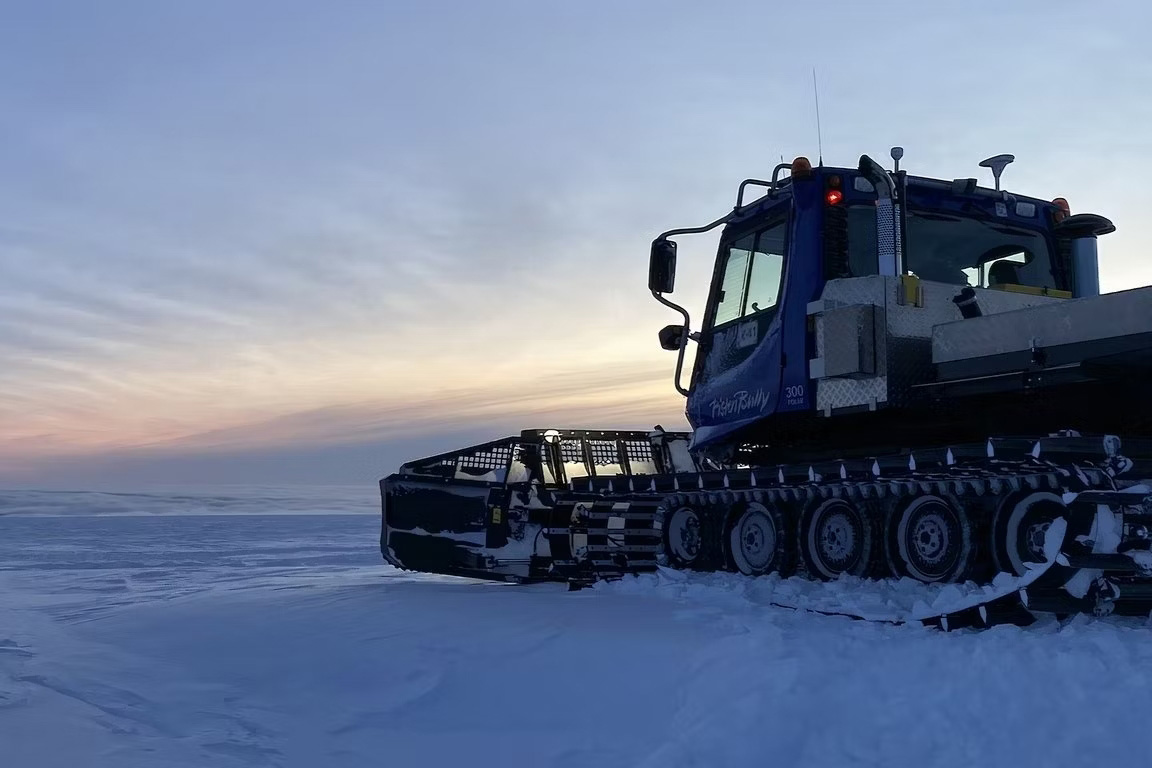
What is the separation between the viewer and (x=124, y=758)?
4.82m

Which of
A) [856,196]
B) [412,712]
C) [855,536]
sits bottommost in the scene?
[412,712]

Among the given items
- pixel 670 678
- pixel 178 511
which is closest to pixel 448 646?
pixel 670 678

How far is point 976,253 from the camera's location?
836cm

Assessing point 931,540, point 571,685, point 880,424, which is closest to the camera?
point 571,685

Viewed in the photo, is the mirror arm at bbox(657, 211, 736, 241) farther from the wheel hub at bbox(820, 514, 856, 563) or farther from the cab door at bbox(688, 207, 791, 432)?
the wheel hub at bbox(820, 514, 856, 563)

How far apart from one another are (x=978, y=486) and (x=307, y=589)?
6842 mm

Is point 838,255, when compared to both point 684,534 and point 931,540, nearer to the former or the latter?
point 931,540

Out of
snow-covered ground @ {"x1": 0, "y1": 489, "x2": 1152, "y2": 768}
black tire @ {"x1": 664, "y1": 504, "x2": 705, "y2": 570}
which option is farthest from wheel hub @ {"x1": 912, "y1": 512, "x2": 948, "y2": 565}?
black tire @ {"x1": 664, "y1": 504, "x2": 705, "y2": 570}

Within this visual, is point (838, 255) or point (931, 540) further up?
point (838, 255)

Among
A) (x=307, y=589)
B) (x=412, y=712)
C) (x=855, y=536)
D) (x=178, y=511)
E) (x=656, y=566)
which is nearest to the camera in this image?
→ (x=412, y=712)

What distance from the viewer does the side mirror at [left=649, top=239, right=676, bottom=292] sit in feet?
29.4

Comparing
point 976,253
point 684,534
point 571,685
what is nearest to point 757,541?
point 684,534

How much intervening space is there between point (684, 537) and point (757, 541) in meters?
1.09

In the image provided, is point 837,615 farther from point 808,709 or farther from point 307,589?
point 307,589
